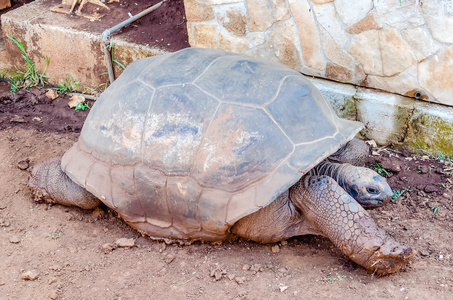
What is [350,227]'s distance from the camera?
2.84 m

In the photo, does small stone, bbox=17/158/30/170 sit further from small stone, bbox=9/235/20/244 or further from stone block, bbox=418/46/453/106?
stone block, bbox=418/46/453/106

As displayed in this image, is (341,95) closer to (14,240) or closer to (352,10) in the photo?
(352,10)

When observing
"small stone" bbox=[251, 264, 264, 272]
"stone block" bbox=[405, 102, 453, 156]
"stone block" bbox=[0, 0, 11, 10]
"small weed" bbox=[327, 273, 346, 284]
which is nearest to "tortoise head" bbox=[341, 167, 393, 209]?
"small weed" bbox=[327, 273, 346, 284]

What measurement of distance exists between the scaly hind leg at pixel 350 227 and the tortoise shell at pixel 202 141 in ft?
0.69

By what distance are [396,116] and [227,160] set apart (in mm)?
1703

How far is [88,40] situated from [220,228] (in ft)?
8.99

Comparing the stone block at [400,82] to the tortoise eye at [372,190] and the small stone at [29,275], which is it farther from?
the small stone at [29,275]

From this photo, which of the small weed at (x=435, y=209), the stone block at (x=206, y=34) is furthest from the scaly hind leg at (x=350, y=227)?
the stone block at (x=206, y=34)

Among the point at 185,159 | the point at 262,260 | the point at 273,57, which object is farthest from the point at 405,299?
the point at 273,57

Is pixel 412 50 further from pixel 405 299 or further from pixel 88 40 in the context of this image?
pixel 88 40

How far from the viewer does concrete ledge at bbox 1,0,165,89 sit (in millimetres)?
4863

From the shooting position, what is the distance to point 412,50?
12.0ft

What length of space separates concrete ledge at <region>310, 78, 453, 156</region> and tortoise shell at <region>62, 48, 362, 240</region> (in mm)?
823

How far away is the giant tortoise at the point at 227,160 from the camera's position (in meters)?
2.89
